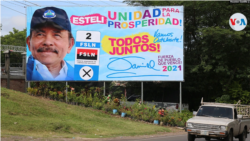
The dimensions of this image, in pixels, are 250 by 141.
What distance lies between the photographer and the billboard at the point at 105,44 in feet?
78.0

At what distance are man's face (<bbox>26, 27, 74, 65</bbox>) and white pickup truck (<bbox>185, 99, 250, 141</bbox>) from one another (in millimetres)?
13038

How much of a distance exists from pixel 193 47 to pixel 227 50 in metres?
3.12

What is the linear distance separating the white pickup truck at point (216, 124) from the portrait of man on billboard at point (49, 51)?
12.6 m

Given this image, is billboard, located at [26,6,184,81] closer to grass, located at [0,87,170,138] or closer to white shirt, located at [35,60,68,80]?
white shirt, located at [35,60,68,80]

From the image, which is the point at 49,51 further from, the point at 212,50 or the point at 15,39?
the point at 15,39

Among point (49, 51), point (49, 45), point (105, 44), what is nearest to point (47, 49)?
point (49, 51)

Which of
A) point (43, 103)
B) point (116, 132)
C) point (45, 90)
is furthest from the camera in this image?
point (45, 90)

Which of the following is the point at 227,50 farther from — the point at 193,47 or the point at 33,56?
the point at 33,56

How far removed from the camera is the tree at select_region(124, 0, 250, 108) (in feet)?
83.8

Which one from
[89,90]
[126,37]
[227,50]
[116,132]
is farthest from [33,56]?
[227,50]

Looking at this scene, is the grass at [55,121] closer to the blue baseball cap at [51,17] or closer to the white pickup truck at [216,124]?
the white pickup truck at [216,124]

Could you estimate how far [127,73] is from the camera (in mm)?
23812

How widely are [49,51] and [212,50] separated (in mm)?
13093

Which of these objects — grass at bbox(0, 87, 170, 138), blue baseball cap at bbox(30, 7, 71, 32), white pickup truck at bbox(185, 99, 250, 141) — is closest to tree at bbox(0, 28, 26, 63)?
blue baseball cap at bbox(30, 7, 71, 32)
